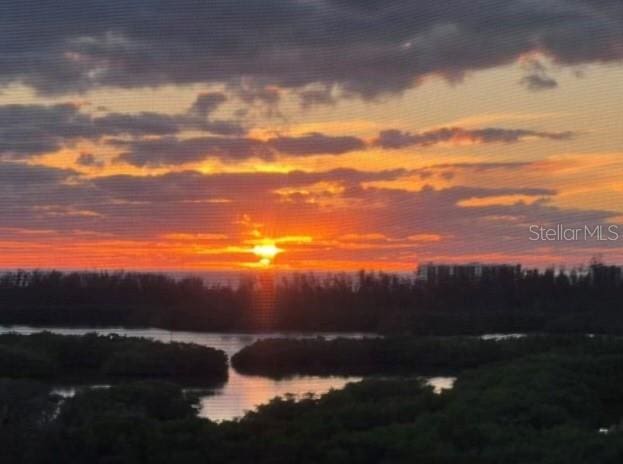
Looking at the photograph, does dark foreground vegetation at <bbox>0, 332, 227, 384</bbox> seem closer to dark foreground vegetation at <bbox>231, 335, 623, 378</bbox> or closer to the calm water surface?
the calm water surface

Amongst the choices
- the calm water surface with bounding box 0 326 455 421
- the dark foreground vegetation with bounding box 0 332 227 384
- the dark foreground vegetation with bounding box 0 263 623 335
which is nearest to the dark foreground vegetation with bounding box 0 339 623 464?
the calm water surface with bounding box 0 326 455 421

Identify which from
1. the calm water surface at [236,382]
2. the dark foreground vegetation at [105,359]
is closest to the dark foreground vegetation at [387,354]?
the calm water surface at [236,382]

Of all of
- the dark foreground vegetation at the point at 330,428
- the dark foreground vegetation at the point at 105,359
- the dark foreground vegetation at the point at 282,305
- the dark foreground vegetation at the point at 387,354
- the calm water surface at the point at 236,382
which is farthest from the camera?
the dark foreground vegetation at the point at 282,305

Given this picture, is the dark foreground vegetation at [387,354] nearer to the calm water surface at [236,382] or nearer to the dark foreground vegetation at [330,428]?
the calm water surface at [236,382]

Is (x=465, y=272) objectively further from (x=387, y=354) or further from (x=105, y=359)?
(x=105, y=359)

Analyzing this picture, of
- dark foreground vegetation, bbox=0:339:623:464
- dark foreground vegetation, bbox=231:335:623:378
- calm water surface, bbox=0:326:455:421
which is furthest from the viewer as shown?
dark foreground vegetation, bbox=231:335:623:378

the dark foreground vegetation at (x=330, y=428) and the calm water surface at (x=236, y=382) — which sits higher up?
the dark foreground vegetation at (x=330, y=428)
